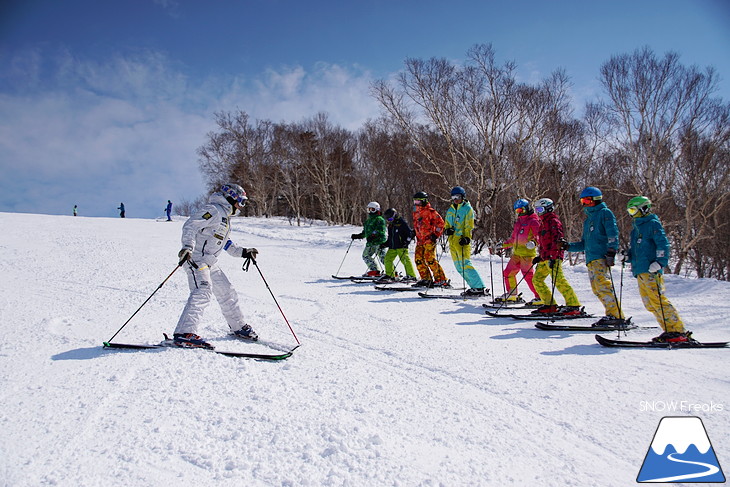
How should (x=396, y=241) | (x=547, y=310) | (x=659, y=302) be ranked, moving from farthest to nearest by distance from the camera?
(x=396, y=241)
(x=547, y=310)
(x=659, y=302)

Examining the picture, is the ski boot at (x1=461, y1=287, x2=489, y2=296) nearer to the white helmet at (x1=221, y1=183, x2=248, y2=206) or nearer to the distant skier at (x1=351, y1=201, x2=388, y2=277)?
the distant skier at (x1=351, y1=201, x2=388, y2=277)

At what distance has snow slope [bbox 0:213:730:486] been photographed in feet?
7.44

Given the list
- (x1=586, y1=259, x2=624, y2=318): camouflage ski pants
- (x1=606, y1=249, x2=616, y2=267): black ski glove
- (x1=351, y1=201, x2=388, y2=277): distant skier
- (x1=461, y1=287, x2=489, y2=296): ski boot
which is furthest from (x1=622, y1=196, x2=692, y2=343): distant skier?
(x1=351, y1=201, x2=388, y2=277): distant skier

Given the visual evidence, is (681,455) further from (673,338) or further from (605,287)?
(605,287)

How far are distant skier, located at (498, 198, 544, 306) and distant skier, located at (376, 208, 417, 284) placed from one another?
2590 mm

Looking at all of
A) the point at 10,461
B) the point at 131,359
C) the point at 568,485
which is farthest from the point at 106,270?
the point at 568,485

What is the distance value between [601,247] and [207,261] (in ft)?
17.0

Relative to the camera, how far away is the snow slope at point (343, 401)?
2.27m

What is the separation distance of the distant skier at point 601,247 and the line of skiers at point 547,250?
0.01 m

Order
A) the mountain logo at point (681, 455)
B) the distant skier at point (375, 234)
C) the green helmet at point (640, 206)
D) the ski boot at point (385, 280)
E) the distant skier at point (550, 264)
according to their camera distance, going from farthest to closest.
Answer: the distant skier at point (375, 234) → the ski boot at point (385, 280) → the distant skier at point (550, 264) → the green helmet at point (640, 206) → the mountain logo at point (681, 455)

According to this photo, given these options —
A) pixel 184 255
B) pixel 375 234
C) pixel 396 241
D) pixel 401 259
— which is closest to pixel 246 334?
pixel 184 255

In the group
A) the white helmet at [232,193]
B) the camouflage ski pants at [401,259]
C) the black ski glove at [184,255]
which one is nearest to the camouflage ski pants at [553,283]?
the camouflage ski pants at [401,259]

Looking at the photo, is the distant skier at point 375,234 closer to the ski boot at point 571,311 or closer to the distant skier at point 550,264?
the distant skier at point 550,264

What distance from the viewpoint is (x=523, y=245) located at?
23.4ft
